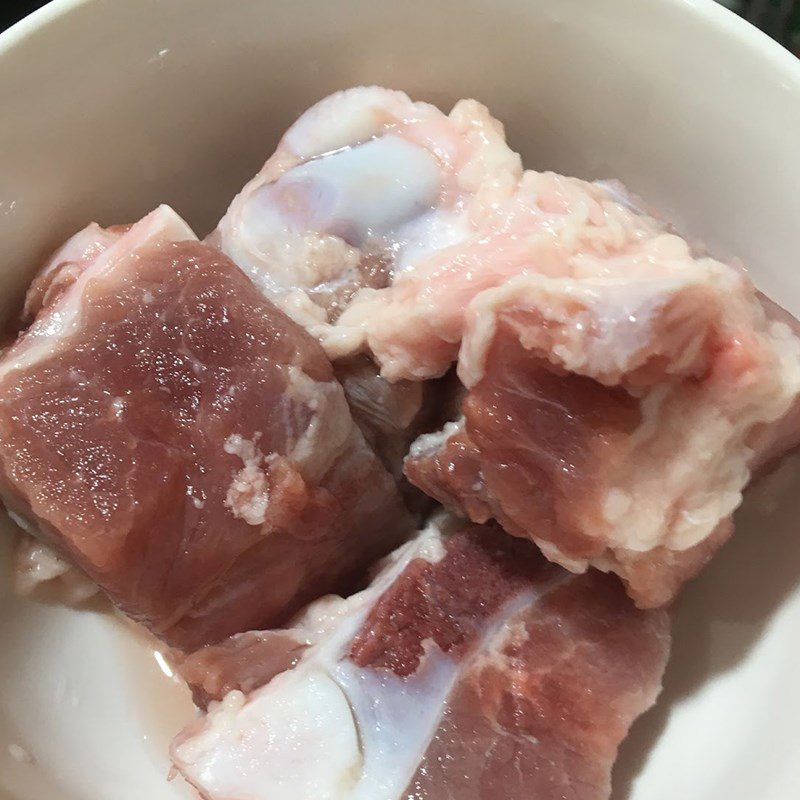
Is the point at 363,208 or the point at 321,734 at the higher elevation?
the point at 363,208

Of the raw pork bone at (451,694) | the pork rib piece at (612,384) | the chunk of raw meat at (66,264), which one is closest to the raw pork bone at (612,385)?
the pork rib piece at (612,384)

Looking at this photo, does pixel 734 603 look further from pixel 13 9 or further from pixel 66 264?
pixel 13 9

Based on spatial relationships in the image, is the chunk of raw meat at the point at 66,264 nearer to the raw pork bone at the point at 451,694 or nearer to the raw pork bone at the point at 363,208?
the raw pork bone at the point at 363,208

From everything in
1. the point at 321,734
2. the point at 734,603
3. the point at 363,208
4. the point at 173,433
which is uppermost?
the point at 363,208

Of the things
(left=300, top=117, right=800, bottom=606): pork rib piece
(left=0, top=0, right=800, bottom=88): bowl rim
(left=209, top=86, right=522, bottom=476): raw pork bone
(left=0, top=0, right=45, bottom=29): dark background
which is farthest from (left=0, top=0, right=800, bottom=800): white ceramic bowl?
(left=0, top=0, right=45, bottom=29): dark background

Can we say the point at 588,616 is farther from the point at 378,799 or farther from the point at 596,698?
the point at 378,799

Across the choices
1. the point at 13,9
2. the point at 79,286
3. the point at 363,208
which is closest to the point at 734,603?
the point at 363,208
